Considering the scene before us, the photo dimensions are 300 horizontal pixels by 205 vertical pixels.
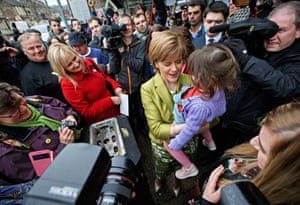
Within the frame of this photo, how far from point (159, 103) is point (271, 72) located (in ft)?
2.45

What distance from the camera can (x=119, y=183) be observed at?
59cm

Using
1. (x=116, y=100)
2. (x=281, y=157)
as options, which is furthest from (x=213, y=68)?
(x=116, y=100)

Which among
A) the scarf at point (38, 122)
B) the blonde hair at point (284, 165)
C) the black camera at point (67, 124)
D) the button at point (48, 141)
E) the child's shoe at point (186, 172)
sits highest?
the blonde hair at point (284, 165)

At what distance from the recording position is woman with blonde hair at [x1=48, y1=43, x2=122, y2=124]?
164 centimetres

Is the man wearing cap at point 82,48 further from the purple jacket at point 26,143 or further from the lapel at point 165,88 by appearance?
the lapel at point 165,88

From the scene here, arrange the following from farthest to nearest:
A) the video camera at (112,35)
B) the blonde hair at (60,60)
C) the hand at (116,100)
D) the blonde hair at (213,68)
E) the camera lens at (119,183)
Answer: the video camera at (112,35), the hand at (116,100), the blonde hair at (60,60), the blonde hair at (213,68), the camera lens at (119,183)

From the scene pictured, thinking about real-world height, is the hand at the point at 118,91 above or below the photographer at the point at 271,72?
below

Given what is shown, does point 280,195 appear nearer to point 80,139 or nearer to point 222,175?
point 222,175

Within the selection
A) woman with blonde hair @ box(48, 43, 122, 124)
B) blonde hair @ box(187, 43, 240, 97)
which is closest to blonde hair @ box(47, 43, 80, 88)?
woman with blonde hair @ box(48, 43, 122, 124)

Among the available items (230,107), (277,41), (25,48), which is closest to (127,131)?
(230,107)

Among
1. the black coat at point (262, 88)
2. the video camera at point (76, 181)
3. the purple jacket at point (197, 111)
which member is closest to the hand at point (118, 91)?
the purple jacket at point (197, 111)

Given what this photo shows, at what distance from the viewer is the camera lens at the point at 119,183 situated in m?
0.55

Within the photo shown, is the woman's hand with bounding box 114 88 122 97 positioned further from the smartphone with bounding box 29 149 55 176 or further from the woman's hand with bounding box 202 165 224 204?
the woman's hand with bounding box 202 165 224 204

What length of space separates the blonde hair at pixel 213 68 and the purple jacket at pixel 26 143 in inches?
41.7
